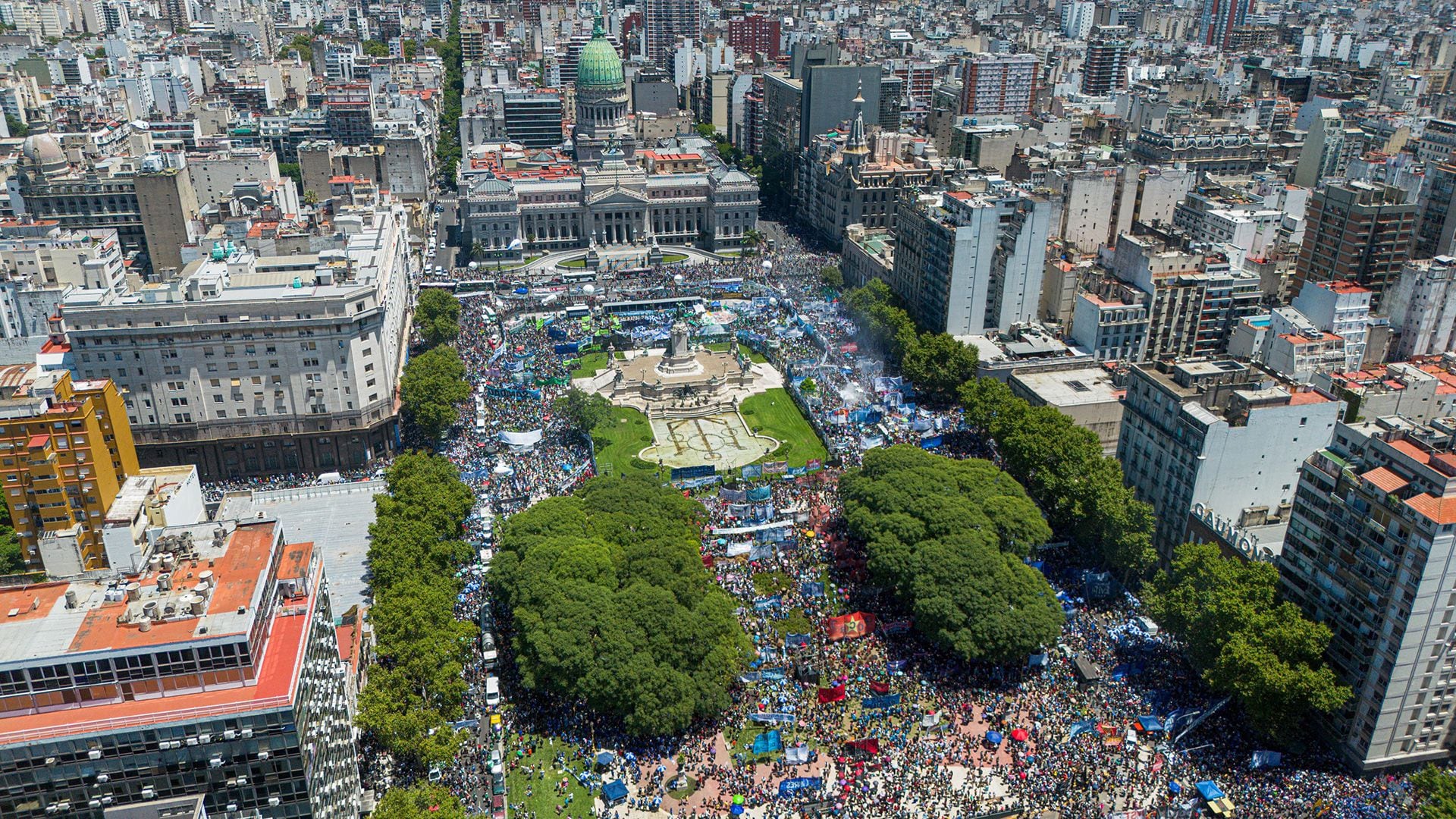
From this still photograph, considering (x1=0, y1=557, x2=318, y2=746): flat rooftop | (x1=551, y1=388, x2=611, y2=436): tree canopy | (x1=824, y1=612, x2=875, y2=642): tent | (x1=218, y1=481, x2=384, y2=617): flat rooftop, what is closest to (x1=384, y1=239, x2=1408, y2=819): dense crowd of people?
(x1=824, y1=612, x2=875, y2=642): tent

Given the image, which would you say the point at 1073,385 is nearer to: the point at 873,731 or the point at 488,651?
the point at 873,731

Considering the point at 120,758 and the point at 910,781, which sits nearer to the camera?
the point at 120,758

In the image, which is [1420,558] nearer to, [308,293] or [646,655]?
[646,655]

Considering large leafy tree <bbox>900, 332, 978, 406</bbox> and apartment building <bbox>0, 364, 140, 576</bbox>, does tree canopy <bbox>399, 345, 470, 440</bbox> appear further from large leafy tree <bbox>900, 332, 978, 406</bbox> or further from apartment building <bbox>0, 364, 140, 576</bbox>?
large leafy tree <bbox>900, 332, 978, 406</bbox>

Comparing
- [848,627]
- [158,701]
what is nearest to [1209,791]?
[848,627]

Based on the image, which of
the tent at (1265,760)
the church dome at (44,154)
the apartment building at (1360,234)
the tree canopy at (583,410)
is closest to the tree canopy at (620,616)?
the tree canopy at (583,410)

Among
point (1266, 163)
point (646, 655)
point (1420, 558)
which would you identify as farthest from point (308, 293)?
point (1266, 163)
